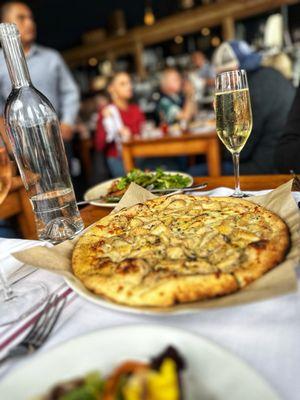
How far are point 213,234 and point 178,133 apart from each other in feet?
8.03

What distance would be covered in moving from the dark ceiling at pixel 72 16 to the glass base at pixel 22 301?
8.04m

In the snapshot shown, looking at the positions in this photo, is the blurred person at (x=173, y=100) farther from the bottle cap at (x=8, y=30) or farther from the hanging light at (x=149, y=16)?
the bottle cap at (x=8, y=30)

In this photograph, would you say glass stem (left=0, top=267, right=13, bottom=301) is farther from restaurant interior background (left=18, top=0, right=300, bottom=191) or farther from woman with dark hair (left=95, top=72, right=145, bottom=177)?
restaurant interior background (left=18, top=0, right=300, bottom=191)

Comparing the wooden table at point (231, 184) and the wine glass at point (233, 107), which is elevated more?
the wine glass at point (233, 107)

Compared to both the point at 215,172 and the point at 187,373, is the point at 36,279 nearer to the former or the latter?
the point at 187,373

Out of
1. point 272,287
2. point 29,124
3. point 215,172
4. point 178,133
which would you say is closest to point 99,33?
point 178,133

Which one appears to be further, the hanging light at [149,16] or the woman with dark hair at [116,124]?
the hanging light at [149,16]

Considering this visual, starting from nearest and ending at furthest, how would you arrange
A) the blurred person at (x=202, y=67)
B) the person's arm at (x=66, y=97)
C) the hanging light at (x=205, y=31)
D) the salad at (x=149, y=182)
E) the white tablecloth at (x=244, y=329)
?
the white tablecloth at (x=244, y=329) < the salad at (x=149, y=182) < the person's arm at (x=66, y=97) < the blurred person at (x=202, y=67) < the hanging light at (x=205, y=31)

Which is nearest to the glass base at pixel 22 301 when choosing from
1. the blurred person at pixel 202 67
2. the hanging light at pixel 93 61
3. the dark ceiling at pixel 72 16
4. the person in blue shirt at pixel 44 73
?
the person in blue shirt at pixel 44 73

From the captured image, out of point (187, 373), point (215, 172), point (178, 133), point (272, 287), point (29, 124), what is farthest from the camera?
point (178, 133)

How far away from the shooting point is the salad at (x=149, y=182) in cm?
130

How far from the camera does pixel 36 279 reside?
0.76 meters

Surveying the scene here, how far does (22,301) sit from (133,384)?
39cm

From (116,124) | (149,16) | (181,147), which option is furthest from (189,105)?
(149,16)
